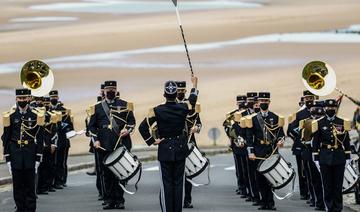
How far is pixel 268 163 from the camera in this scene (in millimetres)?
21078

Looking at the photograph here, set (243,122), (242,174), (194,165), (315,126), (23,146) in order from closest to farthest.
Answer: (315,126)
(23,146)
(194,165)
(243,122)
(242,174)

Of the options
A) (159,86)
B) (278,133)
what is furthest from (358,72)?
(278,133)

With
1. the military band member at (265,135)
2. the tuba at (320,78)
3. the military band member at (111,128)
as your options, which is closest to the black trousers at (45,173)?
the military band member at (111,128)

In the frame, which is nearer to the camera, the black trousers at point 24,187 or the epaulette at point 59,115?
the black trousers at point 24,187

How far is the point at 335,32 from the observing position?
72062 millimetres

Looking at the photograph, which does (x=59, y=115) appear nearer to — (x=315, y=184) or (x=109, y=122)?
(x=109, y=122)

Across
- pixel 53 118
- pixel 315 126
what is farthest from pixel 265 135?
pixel 53 118

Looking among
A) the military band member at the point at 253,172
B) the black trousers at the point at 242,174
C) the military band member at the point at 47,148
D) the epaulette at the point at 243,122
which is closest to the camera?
the epaulette at the point at 243,122

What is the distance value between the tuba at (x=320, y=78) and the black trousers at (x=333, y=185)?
4.87 feet

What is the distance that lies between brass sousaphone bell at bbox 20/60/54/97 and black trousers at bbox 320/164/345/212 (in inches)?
205

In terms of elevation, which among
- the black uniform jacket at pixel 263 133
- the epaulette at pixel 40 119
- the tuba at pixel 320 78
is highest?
the tuba at pixel 320 78

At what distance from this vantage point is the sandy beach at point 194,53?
49.1 meters

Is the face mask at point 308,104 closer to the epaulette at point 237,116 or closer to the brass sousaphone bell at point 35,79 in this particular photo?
the epaulette at point 237,116

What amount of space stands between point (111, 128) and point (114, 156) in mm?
560
